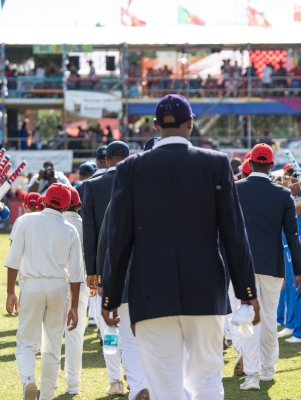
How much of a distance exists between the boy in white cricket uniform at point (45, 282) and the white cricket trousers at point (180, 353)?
85.0 inches

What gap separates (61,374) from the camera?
28.4ft

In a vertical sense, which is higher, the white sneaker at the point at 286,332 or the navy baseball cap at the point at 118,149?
the navy baseball cap at the point at 118,149

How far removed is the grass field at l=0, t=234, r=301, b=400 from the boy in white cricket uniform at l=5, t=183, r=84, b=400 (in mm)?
894

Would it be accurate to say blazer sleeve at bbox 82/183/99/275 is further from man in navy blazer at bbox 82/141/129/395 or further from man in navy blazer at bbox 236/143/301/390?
man in navy blazer at bbox 236/143/301/390

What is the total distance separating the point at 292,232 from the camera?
7449mm

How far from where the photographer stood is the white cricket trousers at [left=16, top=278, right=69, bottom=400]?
6.58 m

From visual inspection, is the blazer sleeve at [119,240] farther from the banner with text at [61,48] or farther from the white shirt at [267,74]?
the white shirt at [267,74]

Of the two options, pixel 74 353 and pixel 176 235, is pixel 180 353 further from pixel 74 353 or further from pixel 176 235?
pixel 74 353

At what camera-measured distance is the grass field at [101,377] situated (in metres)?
7.48

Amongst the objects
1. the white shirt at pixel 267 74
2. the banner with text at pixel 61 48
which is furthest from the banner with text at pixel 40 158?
the white shirt at pixel 267 74
